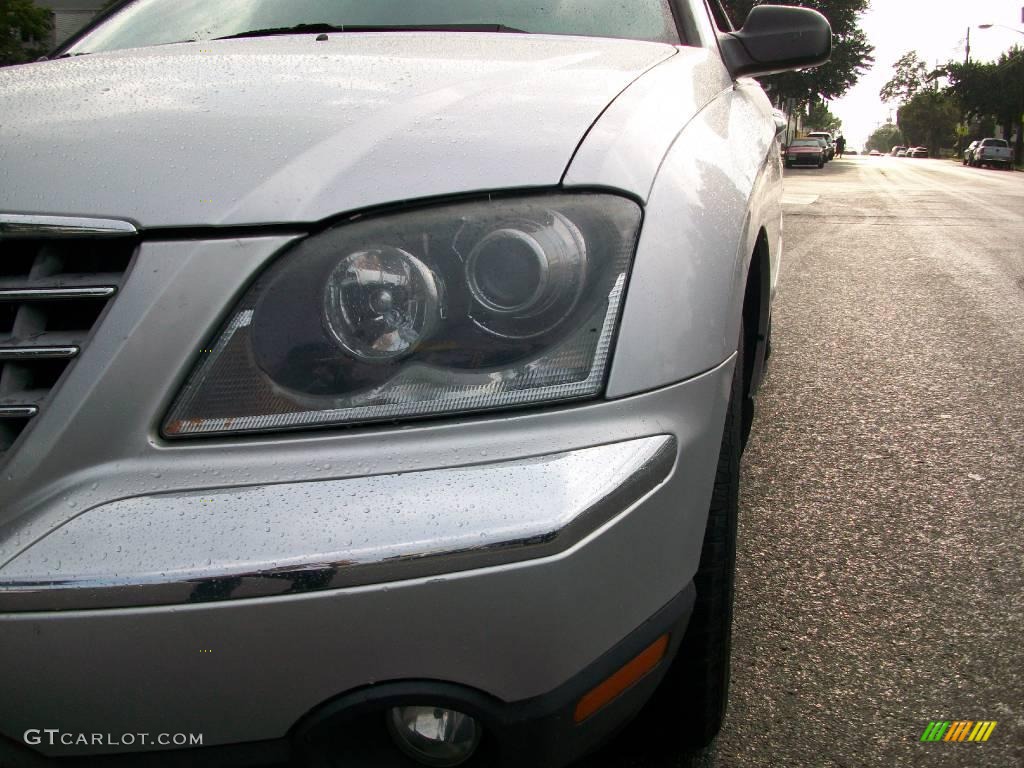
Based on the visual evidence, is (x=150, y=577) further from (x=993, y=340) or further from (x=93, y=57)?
(x=993, y=340)

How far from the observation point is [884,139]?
156 metres

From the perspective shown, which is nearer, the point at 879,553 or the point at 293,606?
the point at 293,606

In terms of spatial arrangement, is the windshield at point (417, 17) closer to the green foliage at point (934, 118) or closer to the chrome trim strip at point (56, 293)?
the chrome trim strip at point (56, 293)

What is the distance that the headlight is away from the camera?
1.22m

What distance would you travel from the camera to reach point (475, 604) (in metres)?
1.09

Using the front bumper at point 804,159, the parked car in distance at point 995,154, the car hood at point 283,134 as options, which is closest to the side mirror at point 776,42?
the car hood at point 283,134

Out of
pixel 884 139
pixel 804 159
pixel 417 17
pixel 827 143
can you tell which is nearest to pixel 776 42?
pixel 417 17

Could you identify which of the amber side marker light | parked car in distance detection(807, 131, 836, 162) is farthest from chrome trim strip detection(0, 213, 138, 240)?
parked car in distance detection(807, 131, 836, 162)

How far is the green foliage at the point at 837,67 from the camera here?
3944 centimetres

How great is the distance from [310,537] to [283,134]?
58 centimetres

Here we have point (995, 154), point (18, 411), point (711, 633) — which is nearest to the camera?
point (18, 411)

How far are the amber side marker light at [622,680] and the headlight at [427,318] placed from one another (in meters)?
0.35

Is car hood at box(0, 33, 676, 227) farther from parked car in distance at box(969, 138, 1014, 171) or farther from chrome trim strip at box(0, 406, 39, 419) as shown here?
parked car in distance at box(969, 138, 1014, 171)

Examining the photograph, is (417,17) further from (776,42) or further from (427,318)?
(427,318)
